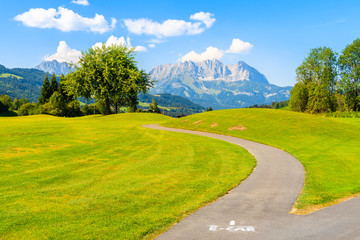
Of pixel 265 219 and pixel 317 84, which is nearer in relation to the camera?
pixel 265 219

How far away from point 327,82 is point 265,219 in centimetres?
8485

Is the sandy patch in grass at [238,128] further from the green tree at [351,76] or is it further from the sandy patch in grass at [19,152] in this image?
the green tree at [351,76]

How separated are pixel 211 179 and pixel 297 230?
622 centimetres

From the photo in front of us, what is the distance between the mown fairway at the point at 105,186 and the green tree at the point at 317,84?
67406mm

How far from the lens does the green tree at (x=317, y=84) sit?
75.7m

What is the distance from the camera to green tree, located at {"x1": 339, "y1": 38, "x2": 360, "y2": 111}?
7512 centimetres

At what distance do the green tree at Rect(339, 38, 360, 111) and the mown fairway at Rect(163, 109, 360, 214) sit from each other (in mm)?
48284

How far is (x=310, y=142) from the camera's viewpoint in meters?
28.4

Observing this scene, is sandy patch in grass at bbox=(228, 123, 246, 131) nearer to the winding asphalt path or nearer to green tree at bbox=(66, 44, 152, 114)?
the winding asphalt path

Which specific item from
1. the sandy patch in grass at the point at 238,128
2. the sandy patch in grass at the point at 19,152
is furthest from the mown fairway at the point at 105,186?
the sandy patch in grass at the point at 238,128

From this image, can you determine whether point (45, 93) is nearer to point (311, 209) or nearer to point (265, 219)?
point (265, 219)

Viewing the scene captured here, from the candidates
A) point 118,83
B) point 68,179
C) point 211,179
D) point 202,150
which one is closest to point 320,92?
point 118,83

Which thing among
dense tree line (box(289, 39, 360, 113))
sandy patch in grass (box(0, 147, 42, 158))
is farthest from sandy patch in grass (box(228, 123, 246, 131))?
dense tree line (box(289, 39, 360, 113))

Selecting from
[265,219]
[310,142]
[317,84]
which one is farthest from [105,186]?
[317,84]
